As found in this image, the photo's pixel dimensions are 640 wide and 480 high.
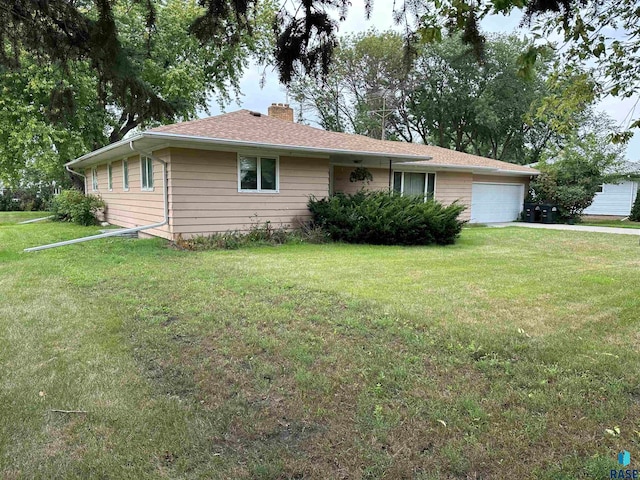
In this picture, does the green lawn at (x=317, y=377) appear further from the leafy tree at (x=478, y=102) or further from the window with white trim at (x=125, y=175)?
the leafy tree at (x=478, y=102)

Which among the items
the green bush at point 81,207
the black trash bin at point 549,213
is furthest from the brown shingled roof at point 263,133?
the black trash bin at point 549,213

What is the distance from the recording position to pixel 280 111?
14523 millimetres

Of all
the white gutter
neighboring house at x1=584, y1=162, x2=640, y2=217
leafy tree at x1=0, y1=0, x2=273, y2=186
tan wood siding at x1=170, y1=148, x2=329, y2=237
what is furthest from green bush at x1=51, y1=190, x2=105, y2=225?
neighboring house at x1=584, y1=162, x2=640, y2=217

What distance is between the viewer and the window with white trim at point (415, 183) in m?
15.1

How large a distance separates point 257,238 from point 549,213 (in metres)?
13.7

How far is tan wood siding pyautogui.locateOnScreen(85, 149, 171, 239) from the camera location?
33.7ft

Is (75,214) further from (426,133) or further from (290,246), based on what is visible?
(426,133)

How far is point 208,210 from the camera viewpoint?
399 inches

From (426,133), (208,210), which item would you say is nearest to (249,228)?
(208,210)

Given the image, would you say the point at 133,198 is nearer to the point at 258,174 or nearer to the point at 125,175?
the point at 125,175

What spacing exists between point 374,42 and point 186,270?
83.8 feet

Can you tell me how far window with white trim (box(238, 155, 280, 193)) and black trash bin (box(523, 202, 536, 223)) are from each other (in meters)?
12.8

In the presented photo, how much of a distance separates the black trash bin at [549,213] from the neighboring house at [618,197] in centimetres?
600

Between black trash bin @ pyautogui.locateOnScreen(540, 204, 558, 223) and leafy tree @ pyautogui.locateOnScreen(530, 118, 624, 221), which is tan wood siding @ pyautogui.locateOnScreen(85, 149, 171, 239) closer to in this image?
black trash bin @ pyautogui.locateOnScreen(540, 204, 558, 223)
